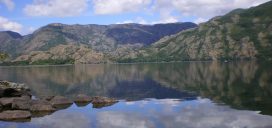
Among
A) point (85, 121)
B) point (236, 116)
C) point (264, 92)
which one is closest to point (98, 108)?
point (85, 121)

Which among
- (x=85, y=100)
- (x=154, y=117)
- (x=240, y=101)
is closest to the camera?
(x=154, y=117)

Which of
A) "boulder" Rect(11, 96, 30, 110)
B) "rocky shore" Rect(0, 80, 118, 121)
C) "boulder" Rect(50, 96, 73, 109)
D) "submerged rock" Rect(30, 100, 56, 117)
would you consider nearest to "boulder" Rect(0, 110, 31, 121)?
"rocky shore" Rect(0, 80, 118, 121)

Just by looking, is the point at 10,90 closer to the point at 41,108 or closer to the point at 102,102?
the point at 41,108

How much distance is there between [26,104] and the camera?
78062 millimetres

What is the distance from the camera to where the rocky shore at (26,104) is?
6819cm

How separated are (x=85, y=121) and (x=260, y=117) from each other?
30.1 m

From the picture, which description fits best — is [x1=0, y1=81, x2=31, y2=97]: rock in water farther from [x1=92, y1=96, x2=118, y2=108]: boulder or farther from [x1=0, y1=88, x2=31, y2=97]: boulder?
[x1=92, y1=96, x2=118, y2=108]: boulder

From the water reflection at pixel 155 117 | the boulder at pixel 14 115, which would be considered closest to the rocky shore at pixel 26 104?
the boulder at pixel 14 115

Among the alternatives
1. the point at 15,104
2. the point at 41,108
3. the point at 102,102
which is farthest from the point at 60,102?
the point at 15,104

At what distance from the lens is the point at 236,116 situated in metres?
63.8

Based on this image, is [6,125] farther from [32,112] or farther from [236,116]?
[236,116]

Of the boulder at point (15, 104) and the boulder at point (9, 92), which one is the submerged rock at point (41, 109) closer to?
the boulder at point (15, 104)

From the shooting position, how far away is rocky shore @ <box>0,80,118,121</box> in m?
68.2

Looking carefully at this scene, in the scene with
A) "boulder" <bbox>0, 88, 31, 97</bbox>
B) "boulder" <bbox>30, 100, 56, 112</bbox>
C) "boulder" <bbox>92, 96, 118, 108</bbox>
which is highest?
"boulder" <bbox>0, 88, 31, 97</bbox>
